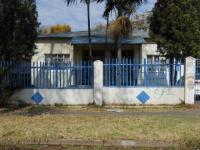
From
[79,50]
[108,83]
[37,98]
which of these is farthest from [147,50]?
[37,98]

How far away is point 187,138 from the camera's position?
36.0 ft

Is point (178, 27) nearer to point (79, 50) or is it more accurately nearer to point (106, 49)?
point (106, 49)

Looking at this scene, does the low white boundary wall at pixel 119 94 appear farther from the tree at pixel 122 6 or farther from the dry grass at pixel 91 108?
the tree at pixel 122 6

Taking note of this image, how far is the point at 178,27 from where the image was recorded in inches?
800

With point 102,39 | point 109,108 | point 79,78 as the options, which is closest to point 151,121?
point 109,108

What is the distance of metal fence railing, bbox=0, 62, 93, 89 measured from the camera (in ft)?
62.6

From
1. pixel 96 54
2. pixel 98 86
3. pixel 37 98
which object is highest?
pixel 96 54

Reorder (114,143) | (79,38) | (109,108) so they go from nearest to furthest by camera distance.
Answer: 1. (114,143)
2. (109,108)
3. (79,38)

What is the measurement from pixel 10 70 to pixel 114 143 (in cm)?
954

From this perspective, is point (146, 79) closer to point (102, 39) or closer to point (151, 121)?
→ point (151, 121)

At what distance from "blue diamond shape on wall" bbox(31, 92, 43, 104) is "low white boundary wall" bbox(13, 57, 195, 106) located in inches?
3.5

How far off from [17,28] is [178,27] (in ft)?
22.3

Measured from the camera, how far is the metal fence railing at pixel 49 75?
1909cm

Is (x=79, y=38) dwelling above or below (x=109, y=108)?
above
